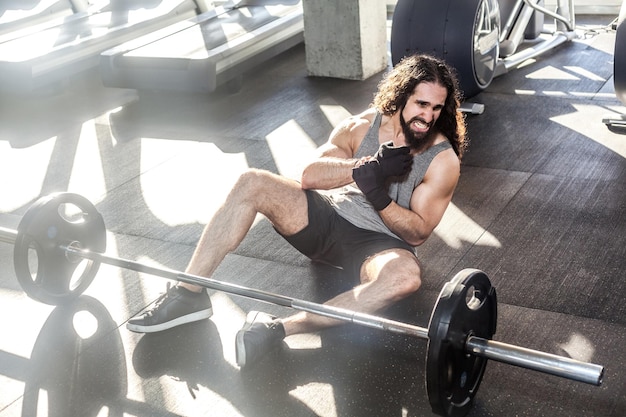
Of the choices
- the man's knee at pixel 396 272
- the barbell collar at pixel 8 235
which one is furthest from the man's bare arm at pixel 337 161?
the barbell collar at pixel 8 235

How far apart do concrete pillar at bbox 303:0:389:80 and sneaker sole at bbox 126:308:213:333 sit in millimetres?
2878

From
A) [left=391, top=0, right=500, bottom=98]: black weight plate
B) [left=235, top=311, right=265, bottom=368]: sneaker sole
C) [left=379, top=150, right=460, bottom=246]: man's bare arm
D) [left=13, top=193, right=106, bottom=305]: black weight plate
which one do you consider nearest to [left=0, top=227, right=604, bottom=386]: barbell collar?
[left=235, top=311, right=265, bottom=368]: sneaker sole

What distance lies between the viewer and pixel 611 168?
3541 mm

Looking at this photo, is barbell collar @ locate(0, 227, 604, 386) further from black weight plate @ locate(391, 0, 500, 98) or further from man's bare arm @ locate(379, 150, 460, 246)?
black weight plate @ locate(391, 0, 500, 98)

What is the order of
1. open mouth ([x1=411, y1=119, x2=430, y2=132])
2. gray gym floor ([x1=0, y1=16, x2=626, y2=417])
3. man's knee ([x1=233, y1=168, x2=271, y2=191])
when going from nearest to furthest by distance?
gray gym floor ([x1=0, y1=16, x2=626, y2=417]) < open mouth ([x1=411, y1=119, x2=430, y2=132]) < man's knee ([x1=233, y1=168, x2=271, y2=191])

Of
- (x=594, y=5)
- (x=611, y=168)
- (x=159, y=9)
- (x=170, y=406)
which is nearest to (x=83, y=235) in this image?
(x=170, y=406)

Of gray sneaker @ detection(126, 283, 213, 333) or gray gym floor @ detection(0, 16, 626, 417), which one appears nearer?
gray gym floor @ detection(0, 16, 626, 417)

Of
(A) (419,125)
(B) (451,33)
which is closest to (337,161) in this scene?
(A) (419,125)

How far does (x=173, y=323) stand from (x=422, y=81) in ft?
3.55

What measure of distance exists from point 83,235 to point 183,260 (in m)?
0.44

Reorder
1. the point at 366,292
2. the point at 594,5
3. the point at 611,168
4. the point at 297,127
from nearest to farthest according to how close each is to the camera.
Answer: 1. the point at 366,292
2. the point at 611,168
3. the point at 297,127
4. the point at 594,5

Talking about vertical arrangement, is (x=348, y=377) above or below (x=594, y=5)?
above

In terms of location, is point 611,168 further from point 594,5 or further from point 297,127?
point 594,5

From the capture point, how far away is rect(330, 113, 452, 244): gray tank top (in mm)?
2539
